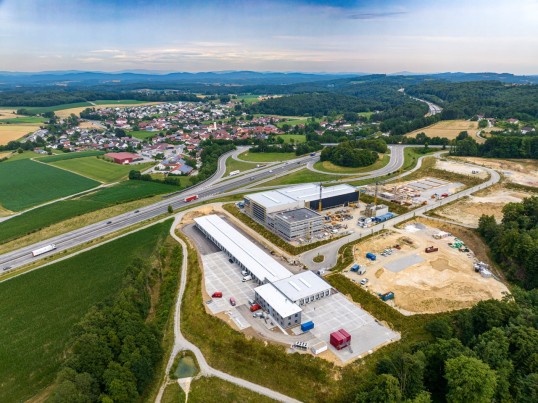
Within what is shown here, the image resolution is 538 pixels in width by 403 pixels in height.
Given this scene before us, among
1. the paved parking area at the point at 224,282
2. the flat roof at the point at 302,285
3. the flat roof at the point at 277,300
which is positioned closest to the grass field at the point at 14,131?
the paved parking area at the point at 224,282

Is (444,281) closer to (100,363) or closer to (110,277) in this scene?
(100,363)

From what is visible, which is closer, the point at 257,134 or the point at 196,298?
the point at 196,298

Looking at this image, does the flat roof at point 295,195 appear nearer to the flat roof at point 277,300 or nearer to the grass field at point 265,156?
the flat roof at point 277,300

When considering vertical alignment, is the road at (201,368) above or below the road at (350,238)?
below

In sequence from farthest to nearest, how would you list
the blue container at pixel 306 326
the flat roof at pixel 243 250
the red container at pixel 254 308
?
the flat roof at pixel 243 250 < the red container at pixel 254 308 < the blue container at pixel 306 326

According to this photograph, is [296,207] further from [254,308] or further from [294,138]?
[294,138]

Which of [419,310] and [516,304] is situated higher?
[516,304]

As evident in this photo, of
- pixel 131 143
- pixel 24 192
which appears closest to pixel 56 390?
pixel 24 192
